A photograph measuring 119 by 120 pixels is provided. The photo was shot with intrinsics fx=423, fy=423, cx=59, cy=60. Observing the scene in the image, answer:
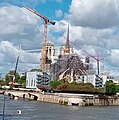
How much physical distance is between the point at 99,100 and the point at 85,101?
9.49 metres

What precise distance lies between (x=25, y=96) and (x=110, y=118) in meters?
95.1

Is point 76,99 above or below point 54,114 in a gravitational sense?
above

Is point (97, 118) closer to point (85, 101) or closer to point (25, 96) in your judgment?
point (85, 101)

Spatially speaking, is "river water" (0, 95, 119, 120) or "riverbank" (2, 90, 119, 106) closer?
"river water" (0, 95, 119, 120)

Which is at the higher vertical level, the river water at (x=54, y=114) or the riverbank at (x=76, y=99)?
the riverbank at (x=76, y=99)

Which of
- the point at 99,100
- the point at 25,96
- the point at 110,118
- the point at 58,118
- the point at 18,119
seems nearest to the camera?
the point at 18,119

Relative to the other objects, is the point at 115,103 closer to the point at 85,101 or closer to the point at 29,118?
the point at 85,101

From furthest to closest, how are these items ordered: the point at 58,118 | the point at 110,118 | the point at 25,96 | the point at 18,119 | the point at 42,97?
1. the point at 25,96
2. the point at 42,97
3. the point at 110,118
4. the point at 58,118
5. the point at 18,119

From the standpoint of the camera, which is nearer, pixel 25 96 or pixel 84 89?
pixel 84 89

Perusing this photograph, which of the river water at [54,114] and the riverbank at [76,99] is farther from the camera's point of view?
the riverbank at [76,99]

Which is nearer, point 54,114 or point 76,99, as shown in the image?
point 54,114

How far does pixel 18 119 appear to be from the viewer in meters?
75.8


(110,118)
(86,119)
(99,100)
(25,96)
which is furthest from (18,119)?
(25,96)

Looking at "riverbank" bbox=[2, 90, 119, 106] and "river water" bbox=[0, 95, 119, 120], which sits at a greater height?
"riverbank" bbox=[2, 90, 119, 106]
